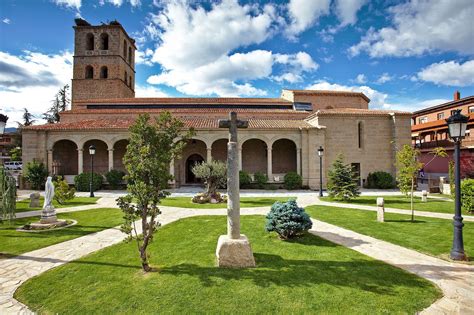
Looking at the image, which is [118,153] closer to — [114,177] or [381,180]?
[114,177]

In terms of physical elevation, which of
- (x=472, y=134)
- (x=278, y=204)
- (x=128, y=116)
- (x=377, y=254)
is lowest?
(x=377, y=254)

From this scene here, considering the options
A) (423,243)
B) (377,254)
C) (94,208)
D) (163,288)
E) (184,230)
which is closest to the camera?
(163,288)

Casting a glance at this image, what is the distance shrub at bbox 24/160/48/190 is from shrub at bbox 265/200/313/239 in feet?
73.6

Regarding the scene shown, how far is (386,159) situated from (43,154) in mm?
31790

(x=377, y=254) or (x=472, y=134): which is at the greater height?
(x=472, y=134)

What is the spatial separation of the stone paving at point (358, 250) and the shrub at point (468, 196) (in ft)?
26.7

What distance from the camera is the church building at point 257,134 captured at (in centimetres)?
2245

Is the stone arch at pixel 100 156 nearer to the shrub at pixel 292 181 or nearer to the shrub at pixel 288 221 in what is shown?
the shrub at pixel 292 181

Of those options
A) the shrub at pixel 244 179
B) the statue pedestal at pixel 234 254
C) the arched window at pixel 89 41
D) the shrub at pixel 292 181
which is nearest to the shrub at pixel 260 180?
the shrub at pixel 244 179

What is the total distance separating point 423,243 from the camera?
23.3 feet

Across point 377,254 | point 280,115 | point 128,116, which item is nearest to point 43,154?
point 128,116

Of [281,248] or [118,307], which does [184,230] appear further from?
[118,307]

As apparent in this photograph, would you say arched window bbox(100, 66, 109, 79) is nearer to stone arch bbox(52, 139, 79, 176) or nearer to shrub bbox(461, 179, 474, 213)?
stone arch bbox(52, 139, 79, 176)

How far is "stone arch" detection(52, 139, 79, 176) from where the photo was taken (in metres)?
24.3
